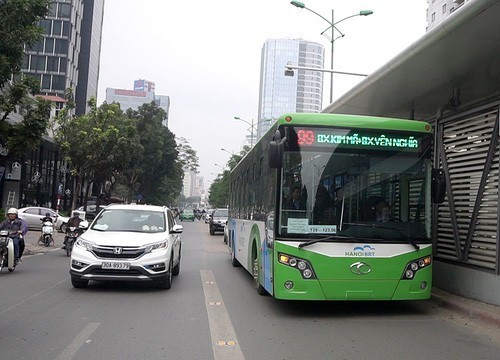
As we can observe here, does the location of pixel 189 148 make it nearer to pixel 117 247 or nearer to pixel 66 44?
pixel 66 44

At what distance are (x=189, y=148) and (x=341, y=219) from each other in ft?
224

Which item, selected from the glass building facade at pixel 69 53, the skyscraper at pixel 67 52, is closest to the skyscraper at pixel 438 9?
the glass building facade at pixel 69 53

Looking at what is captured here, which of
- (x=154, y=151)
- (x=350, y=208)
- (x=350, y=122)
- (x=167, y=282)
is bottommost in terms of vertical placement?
(x=167, y=282)

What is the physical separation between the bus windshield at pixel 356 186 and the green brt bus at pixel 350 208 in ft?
0.05

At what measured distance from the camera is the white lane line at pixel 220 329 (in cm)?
550

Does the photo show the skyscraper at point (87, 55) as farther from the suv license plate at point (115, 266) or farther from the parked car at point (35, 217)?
the suv license plate at point (115, 266)

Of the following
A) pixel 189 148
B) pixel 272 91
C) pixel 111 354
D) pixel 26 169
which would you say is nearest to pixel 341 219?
pixel 111 354

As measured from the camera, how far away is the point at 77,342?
5.80m

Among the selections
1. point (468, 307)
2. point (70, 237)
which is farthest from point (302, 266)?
point (70, 237)

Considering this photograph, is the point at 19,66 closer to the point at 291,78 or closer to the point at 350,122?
the point at 350,122

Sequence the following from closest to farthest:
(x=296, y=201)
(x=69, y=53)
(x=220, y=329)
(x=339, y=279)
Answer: (x=220, y=329)
(x=339, y=279)
(x=296, y=201)
(x=69, y=53)

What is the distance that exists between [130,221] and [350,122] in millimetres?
5168

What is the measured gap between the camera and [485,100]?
9.16 metres

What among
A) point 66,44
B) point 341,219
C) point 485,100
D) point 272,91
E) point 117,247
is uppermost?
point 66,44
